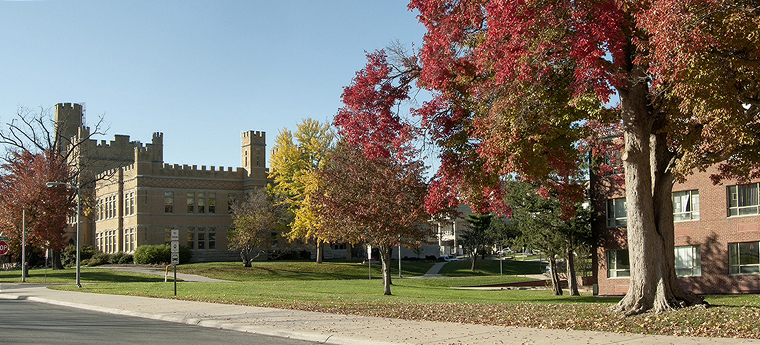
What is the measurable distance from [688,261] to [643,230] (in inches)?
908

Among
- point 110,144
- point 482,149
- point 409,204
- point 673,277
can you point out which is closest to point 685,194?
point 409,204

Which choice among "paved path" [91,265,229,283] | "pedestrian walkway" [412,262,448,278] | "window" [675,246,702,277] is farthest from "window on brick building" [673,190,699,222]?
"paved path" [91,265,229,283]

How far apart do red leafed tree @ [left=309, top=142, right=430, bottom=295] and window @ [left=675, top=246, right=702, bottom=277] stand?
14.7 metres

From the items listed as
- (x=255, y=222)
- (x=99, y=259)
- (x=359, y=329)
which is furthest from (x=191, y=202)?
(x=359, y=329)

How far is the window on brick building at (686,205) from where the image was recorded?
34.8 m

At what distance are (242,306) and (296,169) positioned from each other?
36.6 m

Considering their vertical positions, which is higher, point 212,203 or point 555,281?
point 212,203

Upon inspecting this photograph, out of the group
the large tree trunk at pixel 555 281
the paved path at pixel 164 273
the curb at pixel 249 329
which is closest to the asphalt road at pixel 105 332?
the curb at pixel 249 329

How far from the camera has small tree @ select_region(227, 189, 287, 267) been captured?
169 ft

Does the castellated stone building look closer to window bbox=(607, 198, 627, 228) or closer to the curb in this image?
window bbox=(607, 198, 627, 228)

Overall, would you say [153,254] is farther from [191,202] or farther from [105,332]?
[105,332]

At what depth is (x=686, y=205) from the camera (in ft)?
116

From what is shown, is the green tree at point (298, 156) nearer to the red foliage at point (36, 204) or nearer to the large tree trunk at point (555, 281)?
the red foliage at point (36, 204)

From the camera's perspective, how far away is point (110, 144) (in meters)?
74.9
